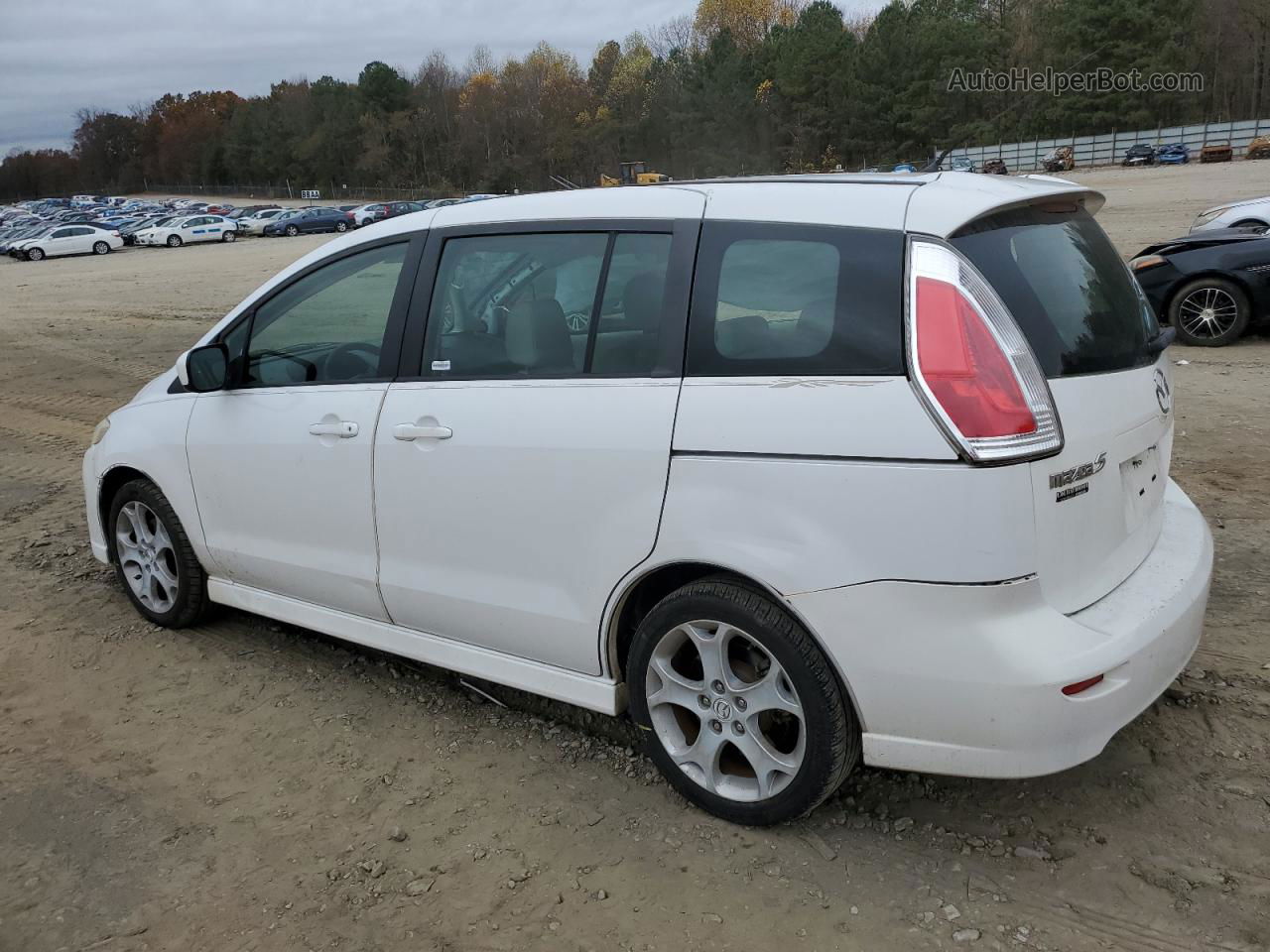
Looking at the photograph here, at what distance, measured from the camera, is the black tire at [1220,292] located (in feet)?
32.4

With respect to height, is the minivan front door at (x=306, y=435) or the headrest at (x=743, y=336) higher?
the headrest at (x=743, y=336)

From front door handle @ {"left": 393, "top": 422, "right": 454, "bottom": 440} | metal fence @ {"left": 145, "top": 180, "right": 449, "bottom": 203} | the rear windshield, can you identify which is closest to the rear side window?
the rear windshield

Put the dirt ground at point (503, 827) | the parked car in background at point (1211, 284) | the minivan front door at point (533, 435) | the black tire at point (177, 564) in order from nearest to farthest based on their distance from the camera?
the dirt ground at point (503, 827) → the minivan front door at point (533, 435) → the black tire at point (177, 564) → the parked car in background at point (1211, 284)

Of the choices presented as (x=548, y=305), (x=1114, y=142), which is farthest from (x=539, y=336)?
(x=1114, y=142)

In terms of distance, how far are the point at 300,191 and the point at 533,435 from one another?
12891 cm

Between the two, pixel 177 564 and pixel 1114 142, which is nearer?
pixel 177 564

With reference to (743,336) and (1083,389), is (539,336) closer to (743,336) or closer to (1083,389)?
(743,336)

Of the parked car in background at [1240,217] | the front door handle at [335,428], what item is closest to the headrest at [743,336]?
the front door handle at [335,428]

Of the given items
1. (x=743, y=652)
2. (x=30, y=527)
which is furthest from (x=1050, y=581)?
(x=30, y=527)

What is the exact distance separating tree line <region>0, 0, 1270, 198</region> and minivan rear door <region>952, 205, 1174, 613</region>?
49.8 meters

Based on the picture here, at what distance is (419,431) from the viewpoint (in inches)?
137

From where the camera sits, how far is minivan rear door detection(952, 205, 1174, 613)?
264 centimetres

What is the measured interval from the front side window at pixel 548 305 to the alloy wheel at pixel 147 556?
1.90 m

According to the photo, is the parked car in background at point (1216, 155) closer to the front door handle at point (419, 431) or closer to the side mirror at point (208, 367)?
the side mirror at point (208, 367)
